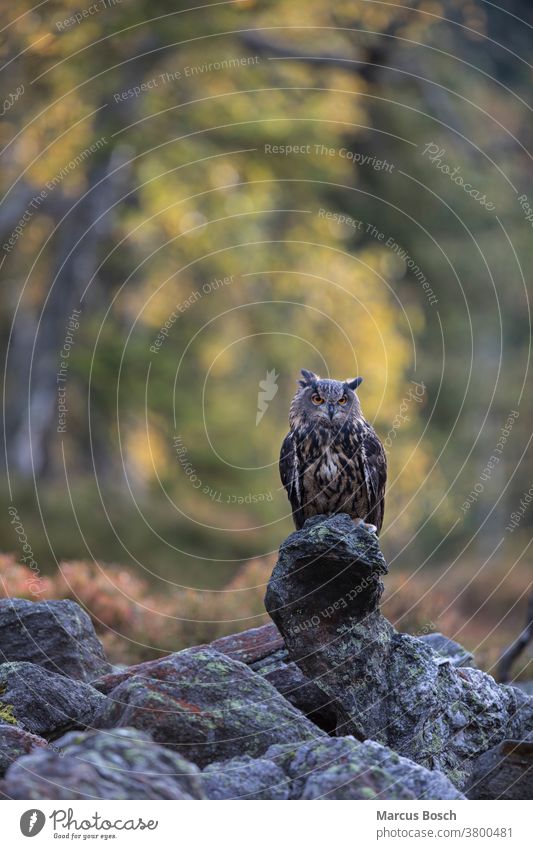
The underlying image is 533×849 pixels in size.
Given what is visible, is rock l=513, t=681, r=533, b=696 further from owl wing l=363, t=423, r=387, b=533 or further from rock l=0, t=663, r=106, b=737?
rock l=0, t=663, r=106, b=737

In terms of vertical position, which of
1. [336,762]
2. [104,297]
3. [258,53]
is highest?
[258,53]

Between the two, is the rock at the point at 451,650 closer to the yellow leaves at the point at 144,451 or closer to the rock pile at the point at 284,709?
the rock pile at the point at 284,709

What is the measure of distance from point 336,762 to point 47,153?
21.8m

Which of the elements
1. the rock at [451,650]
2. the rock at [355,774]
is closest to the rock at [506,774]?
the rock at [355,774]

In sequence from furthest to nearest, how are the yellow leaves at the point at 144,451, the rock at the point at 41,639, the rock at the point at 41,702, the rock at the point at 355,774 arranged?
the yellow leaves at the point at 144,451, the rock at the point at 41,639, the rock at the point at 41,702, the rock at the point at 355,774

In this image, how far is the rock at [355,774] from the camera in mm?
6145

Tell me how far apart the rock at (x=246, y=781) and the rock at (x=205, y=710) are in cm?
34

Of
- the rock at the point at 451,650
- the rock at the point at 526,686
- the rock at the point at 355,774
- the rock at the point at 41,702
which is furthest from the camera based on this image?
the rock at the point at 526,686

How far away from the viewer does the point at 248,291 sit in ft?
104

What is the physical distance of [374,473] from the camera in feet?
30.6

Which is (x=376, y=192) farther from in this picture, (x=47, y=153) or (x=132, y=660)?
(x=132, y=660)

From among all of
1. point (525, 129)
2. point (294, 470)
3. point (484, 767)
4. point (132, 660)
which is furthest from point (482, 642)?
point (525, 129)

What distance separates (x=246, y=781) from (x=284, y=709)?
34.8 inches

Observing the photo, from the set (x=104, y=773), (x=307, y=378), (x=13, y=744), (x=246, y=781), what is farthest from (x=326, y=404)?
(x=104, y=773)
